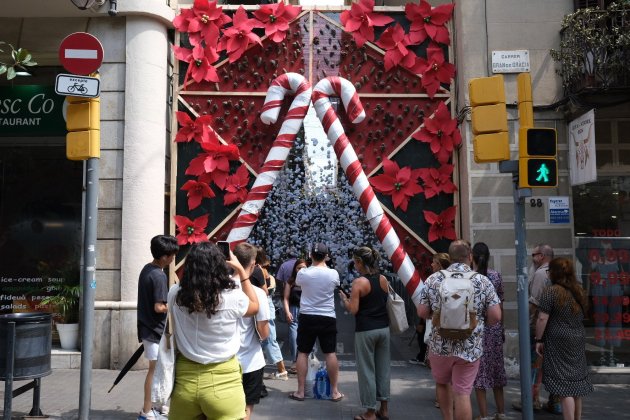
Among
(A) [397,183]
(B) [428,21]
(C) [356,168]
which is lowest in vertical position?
(A) [397,183]

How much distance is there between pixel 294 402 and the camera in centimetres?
724

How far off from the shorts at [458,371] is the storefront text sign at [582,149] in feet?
13.1

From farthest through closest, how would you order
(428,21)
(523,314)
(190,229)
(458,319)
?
(428,21) < (190,229) < (523,314) < (458,319)

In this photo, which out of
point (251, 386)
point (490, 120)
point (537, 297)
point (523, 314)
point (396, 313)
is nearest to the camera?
point (251, 386)

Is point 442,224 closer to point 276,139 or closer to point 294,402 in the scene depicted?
point 276,139

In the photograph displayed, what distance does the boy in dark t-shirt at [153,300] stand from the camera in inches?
239

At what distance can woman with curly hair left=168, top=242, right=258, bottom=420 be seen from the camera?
3.77 m

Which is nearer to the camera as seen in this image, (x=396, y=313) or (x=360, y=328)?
(x=360, y=328)

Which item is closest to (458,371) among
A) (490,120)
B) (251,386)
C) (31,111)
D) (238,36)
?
(251,386)

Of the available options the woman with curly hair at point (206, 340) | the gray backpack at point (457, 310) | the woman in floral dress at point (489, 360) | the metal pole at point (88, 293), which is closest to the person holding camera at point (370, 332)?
the woman in floral dress at point (489, 360)

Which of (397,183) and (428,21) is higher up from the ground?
(428,21)

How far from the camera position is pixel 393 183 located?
9.79 meters

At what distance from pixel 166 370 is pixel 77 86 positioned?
3466 millimetres

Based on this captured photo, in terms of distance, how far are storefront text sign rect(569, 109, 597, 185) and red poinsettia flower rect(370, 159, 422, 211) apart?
2.28 m
